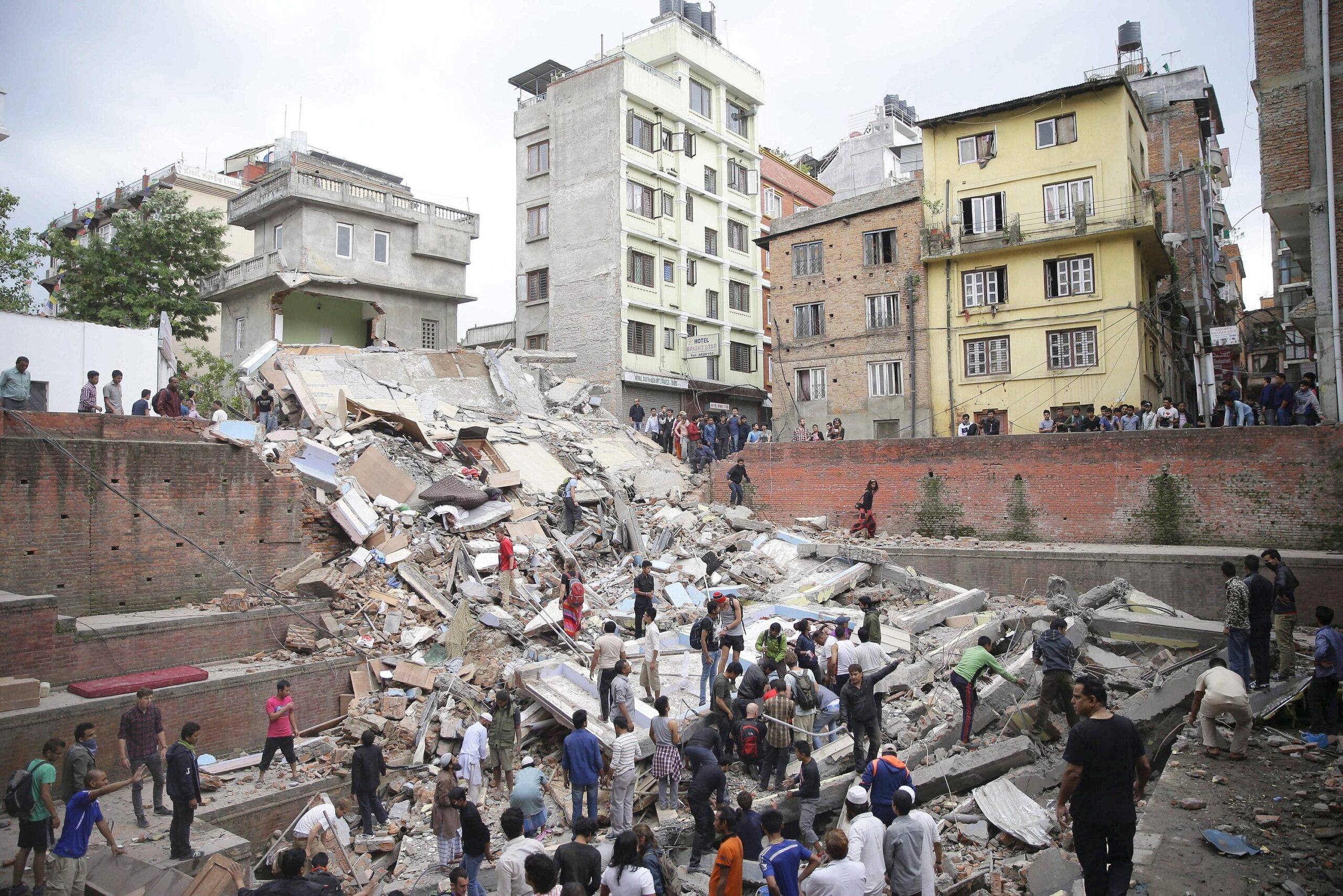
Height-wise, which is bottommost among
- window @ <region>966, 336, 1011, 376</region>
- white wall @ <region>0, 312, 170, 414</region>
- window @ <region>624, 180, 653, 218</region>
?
white wall @ <region>0, 312, 170, 414</region>

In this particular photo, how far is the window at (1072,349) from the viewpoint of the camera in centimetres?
2361

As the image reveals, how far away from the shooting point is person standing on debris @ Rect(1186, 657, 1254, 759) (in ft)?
25.6

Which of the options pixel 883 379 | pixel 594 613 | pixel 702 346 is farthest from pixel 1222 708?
pixel 702 346

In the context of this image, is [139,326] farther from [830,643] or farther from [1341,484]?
[1341,484]

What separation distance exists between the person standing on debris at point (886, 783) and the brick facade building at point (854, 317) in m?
20.1

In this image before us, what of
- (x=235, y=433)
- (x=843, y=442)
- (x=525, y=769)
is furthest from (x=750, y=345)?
(x=525, y=769)

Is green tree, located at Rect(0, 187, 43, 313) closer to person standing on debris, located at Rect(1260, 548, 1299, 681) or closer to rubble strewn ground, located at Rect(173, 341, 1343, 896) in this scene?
rubble strewn ground, located at Rect(173, 341, 1343, 896)

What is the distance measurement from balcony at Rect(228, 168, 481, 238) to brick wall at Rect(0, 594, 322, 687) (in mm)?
19298

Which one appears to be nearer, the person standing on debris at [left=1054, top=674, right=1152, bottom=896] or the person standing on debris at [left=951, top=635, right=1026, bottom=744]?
the person standing on debris at [left=1054, top=674, right=1152, bottom=896]

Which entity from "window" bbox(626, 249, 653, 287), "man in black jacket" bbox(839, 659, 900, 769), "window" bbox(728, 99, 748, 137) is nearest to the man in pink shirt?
"man in black jacket" bbox(839, 659, 900, 769)

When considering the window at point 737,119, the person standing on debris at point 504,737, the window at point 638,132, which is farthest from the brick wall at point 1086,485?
the window at point 737,119

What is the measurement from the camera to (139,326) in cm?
2794

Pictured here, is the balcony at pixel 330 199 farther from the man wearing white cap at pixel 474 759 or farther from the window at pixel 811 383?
the man wearing white cap at pixel 474 759

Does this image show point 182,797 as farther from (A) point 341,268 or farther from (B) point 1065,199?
(B) point 1065,199
